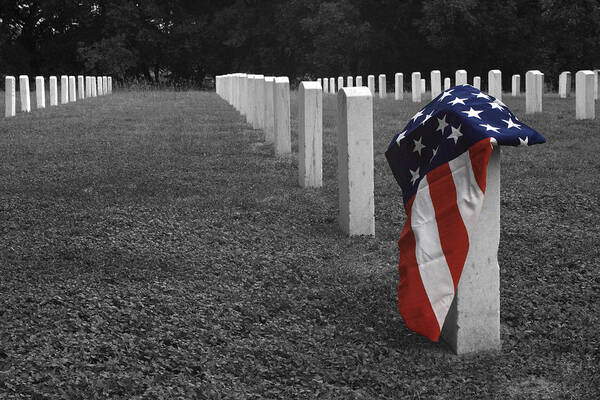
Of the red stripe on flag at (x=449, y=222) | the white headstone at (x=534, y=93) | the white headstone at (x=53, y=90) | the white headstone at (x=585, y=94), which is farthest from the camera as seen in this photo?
the white headstone at (x=53, y=90)

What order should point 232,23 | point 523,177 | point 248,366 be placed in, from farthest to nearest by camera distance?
point 232,23 → point 523,177 → point 248,366

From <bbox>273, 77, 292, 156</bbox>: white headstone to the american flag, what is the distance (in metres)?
6.36

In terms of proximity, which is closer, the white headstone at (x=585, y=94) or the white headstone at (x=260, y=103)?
the white headstone at (x=260, y=103)

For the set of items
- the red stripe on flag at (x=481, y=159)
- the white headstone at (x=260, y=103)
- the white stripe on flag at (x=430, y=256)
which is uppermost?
the white headstone at (x=260, y=103)

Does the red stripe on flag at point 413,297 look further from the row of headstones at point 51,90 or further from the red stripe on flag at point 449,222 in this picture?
the row of headstones at point 51,90

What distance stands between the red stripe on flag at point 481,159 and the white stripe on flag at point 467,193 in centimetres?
2

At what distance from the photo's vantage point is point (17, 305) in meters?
4.52

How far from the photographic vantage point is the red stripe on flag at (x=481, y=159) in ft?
12.4

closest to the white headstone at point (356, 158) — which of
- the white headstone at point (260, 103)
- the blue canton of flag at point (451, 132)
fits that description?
the blue canton of flag at point (451, 132)

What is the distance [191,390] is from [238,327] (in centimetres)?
81

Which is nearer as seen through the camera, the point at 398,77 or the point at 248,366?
the point at 248,366

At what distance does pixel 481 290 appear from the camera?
4.00 m

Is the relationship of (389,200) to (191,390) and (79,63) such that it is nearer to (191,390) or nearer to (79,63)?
(191,390)

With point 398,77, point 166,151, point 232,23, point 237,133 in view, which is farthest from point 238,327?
point 232,23
